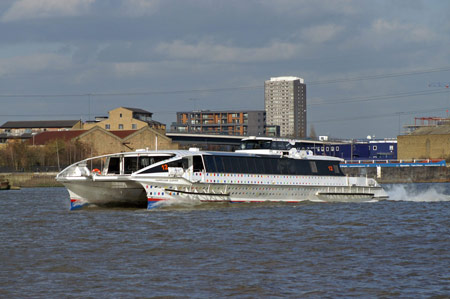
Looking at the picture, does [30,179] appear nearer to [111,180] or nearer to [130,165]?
[130,165]

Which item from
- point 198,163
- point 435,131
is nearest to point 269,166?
point 198,163

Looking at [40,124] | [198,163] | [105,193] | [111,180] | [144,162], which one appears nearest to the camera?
[111,180]

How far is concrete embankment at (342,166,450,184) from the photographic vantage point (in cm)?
12044

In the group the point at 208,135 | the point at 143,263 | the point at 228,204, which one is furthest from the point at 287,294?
the point at 208,135

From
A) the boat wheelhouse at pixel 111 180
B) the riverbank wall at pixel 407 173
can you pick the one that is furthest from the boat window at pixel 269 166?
the riverbank wall at pixel 407 173

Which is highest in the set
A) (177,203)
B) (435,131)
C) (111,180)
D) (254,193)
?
(435,131)

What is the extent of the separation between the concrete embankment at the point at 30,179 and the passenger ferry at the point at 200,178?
218ft

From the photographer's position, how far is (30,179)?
105m

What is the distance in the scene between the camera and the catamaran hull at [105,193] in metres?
37.9

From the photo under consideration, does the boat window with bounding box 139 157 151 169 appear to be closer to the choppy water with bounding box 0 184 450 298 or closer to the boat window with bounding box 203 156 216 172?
the boat window with bounding box 203 156 216 172

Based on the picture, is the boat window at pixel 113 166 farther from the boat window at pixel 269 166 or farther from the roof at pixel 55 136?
the roof at pixel 55 136

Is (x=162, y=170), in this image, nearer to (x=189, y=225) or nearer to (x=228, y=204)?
(x=228, y=204)

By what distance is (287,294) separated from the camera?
16.8 meters

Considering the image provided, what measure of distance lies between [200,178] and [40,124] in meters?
142
